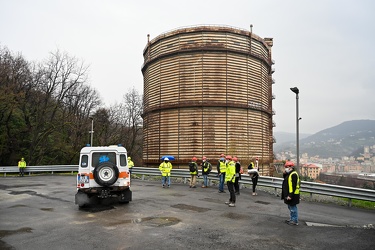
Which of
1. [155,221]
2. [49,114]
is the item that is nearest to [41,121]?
[49,114]

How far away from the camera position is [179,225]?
23.9 ft

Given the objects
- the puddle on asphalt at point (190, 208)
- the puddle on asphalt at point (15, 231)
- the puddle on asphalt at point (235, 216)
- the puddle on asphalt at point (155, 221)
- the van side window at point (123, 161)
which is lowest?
the puddle on asphalt at point (190, 208)

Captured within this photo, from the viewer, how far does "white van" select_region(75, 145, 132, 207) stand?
30.7 ft

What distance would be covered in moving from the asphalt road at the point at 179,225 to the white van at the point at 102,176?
0.42 meters

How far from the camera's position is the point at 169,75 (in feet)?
88.7

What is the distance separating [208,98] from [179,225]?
19012 mm

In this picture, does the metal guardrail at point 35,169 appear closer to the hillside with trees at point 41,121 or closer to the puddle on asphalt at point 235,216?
the hillside with trees at point 41,121

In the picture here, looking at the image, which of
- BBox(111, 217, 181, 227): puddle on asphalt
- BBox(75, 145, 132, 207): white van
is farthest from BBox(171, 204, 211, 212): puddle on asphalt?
BBox(75, 145, 132, 207): white van

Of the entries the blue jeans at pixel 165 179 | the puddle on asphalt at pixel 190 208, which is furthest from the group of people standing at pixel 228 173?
the puddle on asphalt at pixel 190 208

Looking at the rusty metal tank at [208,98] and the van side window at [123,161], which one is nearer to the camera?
the van side window at [123,161]

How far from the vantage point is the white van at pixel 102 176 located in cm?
936

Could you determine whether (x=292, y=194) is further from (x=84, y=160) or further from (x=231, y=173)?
(x=84, y=160)

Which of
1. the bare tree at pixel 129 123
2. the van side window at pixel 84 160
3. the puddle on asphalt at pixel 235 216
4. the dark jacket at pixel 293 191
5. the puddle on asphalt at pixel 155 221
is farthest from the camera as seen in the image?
the bare tree at pixel 129 123

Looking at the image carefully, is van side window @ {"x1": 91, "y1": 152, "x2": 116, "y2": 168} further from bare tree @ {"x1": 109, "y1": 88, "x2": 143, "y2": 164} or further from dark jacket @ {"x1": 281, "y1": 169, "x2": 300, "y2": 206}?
bare tree @ {"x1": 109, "y1": 88, "x2": 143, "y2": 164}
